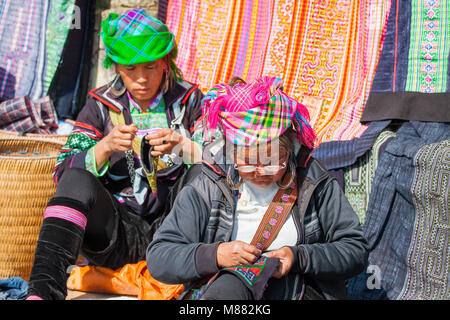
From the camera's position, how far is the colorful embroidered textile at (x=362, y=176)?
3150 millimetres

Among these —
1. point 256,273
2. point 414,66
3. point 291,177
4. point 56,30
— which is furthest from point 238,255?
point 56,30

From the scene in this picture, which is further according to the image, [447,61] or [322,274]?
[447,61]

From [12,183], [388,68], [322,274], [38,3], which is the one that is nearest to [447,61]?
[388,68]

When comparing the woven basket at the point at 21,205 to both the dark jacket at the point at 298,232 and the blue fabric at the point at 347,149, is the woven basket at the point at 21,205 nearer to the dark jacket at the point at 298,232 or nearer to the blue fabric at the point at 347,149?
the dark jacket at the point at 298,232

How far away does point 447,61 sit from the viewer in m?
3.21

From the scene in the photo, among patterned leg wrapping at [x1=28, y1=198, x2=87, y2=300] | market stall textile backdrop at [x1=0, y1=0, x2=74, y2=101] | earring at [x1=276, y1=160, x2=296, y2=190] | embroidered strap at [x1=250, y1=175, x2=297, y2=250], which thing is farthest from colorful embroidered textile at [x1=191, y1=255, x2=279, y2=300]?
market stall textile backdrop at [x1=0, y1=0, x2=74, y2=101]

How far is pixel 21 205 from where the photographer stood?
3059mm

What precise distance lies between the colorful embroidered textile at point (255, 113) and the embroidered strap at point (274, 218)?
9.2 inches

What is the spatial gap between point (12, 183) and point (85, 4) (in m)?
1.99

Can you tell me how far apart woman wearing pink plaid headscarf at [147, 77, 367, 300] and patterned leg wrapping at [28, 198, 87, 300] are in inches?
21.9

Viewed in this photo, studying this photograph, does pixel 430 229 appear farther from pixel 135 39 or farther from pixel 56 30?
pixel 56 30

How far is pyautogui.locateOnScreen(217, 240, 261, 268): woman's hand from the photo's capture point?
6.12ft

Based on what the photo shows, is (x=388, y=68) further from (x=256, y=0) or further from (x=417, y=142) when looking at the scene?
(x=256, y=0)

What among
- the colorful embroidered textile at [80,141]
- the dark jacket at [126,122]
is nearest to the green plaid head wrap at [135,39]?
the dark jacket at [126,122]
